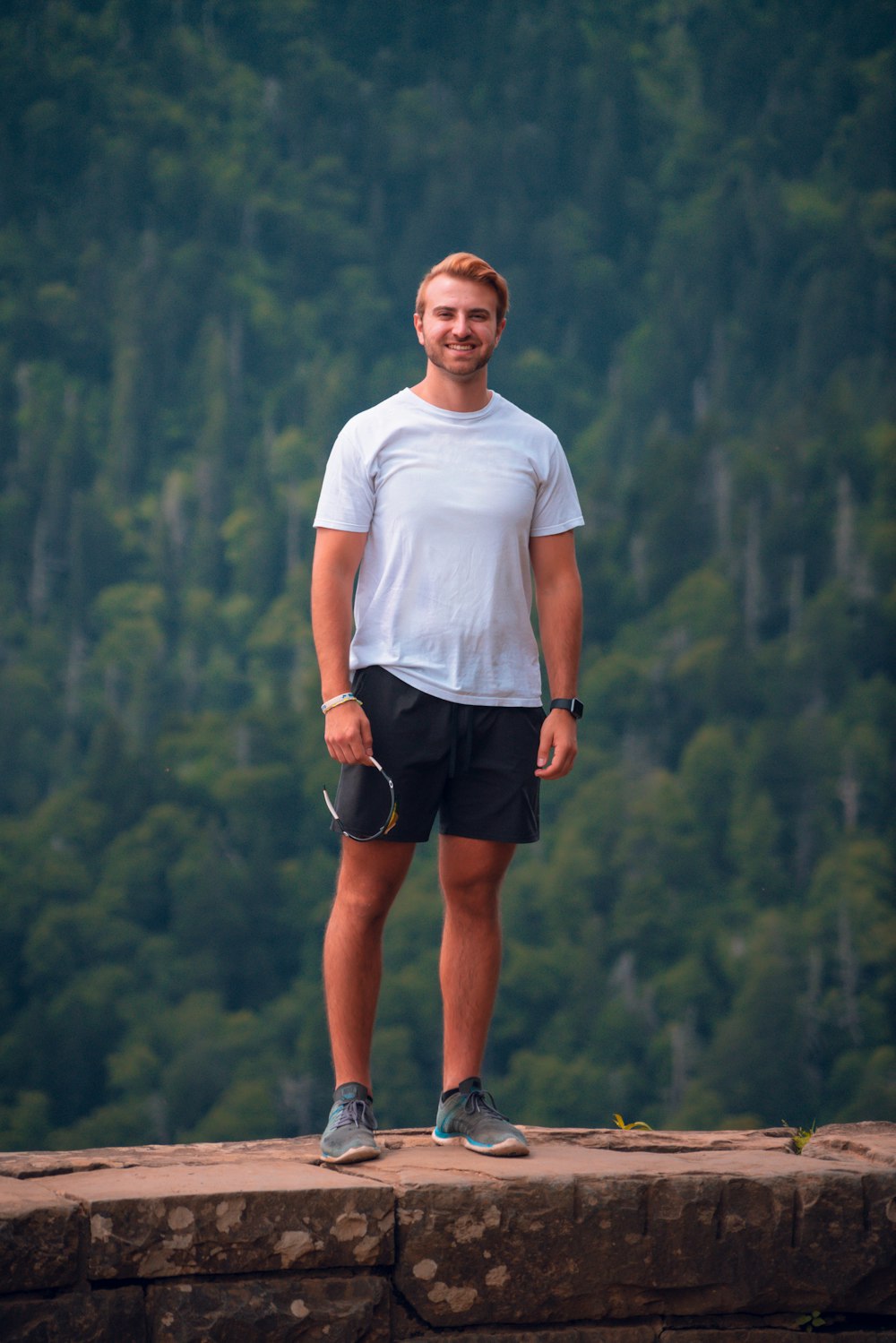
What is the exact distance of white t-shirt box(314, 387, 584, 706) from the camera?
2.69 metres

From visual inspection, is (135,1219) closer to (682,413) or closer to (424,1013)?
(424,1013)

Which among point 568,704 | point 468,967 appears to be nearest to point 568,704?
point 568,704

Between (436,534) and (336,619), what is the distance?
20cm

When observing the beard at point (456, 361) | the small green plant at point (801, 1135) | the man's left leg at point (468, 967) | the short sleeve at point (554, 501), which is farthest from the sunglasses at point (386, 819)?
the small green plant at point (801, 1135)

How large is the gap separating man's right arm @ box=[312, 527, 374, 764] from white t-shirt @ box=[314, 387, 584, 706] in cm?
3

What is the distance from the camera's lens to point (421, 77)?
58.9 meters

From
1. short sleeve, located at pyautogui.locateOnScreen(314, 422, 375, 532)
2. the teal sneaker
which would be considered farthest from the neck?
the teal sneaker

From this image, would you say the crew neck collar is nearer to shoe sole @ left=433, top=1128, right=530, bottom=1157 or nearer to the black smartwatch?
the black smartwatch

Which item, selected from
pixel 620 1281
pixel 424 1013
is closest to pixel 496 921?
pixel 620 1281

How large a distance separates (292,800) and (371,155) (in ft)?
82.2

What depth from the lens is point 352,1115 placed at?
105 inches

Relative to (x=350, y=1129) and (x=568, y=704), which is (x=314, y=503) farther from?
(x=350, y=1129)

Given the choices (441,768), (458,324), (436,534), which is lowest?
(441,768)

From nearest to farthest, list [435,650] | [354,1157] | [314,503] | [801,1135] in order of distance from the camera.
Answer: [354,1157]
[435,650]
[801,1135]
[314,503]
